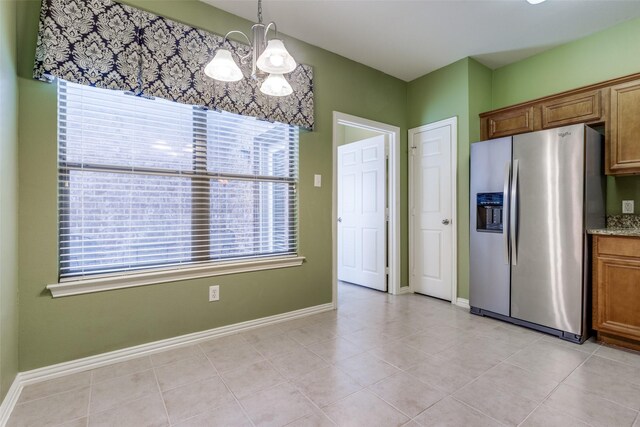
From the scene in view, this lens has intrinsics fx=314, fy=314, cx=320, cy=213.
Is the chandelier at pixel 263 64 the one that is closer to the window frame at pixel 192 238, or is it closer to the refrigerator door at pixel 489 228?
the window frame at pixel 192 238

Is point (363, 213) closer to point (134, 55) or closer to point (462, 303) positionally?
point (462, 303)

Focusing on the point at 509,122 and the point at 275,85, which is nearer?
the point at 275,85

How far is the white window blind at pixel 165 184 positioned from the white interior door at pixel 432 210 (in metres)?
1.68

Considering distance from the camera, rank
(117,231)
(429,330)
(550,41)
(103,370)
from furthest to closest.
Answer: (550,41) → (429,330) → (117,231) → (103,370)

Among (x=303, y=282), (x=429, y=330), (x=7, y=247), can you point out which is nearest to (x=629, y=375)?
(x=429, y=330)

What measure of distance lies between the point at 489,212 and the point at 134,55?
127 inches

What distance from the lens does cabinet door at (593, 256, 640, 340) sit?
227cm

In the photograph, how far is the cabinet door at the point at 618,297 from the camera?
89.4 inches

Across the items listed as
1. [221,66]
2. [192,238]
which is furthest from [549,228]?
[192,238]

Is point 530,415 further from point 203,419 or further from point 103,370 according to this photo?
point 103,370

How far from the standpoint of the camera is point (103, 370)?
2051mm

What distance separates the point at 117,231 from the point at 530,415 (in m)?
2.70

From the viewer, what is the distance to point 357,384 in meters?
1.88

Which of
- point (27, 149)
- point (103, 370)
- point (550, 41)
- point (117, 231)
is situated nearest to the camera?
point (27, 149)
